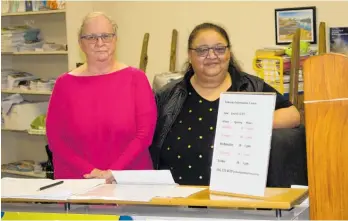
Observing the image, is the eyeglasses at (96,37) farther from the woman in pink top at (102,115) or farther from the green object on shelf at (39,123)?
the green object on shelf at (39,123)

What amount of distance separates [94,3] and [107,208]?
12.3ft

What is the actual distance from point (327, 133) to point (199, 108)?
3.31 ft

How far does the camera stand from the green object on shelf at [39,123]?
5.34m

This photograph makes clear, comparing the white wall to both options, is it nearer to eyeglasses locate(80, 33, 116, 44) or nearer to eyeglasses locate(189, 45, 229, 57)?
eyeglasses locate(189, 45, 229, 57)

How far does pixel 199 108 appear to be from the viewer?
2535 mm

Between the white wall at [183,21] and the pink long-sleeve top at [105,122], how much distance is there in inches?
90.0

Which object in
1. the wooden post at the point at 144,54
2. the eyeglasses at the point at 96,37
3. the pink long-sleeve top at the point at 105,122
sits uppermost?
the eyeglasses at the point at 96,37

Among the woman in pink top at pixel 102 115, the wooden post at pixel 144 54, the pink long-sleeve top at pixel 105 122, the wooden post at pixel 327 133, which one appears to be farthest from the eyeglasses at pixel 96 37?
the wooden post at pixel 144 54

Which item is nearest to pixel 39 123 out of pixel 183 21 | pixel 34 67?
pixel 34 67

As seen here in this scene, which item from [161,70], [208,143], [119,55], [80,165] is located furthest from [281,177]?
[119,55]

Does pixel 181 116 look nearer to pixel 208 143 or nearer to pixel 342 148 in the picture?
pixel 208 143

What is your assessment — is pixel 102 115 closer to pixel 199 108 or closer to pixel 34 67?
pixel 199 108

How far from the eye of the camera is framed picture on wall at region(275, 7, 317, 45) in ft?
14.7

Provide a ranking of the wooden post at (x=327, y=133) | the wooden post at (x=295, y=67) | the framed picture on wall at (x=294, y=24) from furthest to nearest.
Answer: the framed picture on wall at (x=294, y=24) → the wooden post at (x=295, y=67) → the wooden post at (x=327, y=133)
